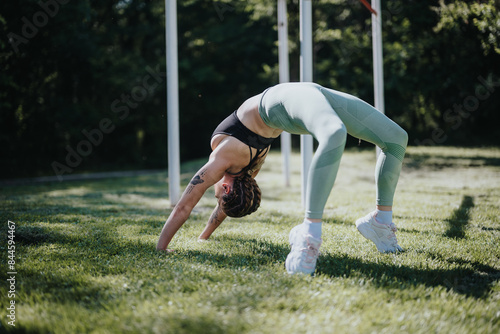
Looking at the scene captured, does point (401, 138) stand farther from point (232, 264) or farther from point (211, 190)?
point (211, 190)

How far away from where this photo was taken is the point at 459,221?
432 centimetres

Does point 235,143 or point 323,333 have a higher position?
point 235,143

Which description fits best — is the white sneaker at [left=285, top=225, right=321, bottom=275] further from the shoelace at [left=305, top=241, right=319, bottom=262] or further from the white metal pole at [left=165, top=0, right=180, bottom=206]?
the white metal pole at [left=165, top=0, right=180, bottom=206]

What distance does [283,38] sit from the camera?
7.91 metres

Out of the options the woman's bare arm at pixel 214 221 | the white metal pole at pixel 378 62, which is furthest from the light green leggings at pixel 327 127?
the white metal pole at pixel 378 62

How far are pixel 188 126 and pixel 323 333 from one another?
20769 mm

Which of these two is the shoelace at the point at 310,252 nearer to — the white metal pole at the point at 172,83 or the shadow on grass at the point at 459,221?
the shadow on grass at the point at 459,221

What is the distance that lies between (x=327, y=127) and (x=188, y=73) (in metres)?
19.3

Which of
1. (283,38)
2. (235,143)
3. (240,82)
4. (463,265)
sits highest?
(240,82)

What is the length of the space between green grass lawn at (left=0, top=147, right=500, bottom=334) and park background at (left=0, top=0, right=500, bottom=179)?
20.9ft

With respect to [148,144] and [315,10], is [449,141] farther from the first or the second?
[148,144]

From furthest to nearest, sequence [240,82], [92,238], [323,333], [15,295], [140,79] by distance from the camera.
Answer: [240,82] < [140,79] < [92,238] < [15,295] < [323,333]

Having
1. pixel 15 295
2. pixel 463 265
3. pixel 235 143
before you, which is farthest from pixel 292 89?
pixel 15 295

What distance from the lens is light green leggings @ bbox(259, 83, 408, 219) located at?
8.14 ft
